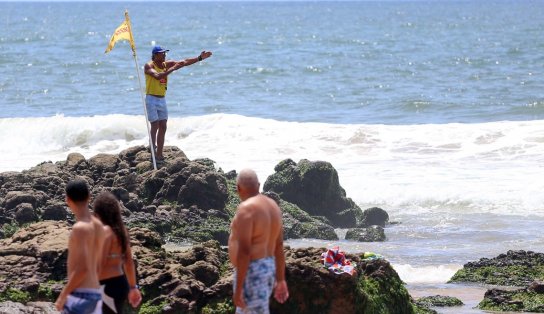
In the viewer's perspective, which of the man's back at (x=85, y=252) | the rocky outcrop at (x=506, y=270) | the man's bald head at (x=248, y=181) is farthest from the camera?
the rocky outcrop at (x=506, y=270)

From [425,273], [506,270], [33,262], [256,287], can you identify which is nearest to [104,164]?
[425,273]

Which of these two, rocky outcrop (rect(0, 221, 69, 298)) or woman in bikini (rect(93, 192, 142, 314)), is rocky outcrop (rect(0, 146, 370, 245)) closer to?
rocky outcrop (rect(0, 221, 69, 298))

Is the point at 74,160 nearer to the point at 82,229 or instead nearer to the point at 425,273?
the point at 425,273

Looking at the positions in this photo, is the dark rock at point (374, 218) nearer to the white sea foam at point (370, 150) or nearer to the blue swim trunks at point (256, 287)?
the white sea foam at point (370, 150)

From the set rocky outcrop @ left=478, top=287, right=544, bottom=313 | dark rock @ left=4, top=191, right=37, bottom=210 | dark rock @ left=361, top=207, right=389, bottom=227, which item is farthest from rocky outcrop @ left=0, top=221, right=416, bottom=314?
dark rock @ left=361, top=207, right=389, bottom=227

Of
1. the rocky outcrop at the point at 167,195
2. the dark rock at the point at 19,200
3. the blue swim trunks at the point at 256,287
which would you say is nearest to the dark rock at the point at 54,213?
the rocky outcrop at the point at 167,195

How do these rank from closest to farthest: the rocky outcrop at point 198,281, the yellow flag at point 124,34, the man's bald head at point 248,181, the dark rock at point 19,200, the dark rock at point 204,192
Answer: the man's bald head at point 248,181 < the rocky outcrop at point 198,281 < the dark rock at point 19,200 < the dark rock at point 204,192 < the yellow flag at point 124,34

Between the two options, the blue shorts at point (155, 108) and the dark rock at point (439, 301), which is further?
the blue shorts at point (155, 108)

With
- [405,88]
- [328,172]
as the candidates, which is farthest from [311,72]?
[328,172]

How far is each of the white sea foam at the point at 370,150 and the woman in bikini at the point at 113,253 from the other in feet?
38.2

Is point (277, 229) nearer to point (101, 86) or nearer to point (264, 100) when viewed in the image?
point (264, 100)

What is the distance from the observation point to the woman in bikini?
707 cm

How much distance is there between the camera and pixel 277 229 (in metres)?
7.06

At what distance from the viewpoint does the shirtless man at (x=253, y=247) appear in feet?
22.5
